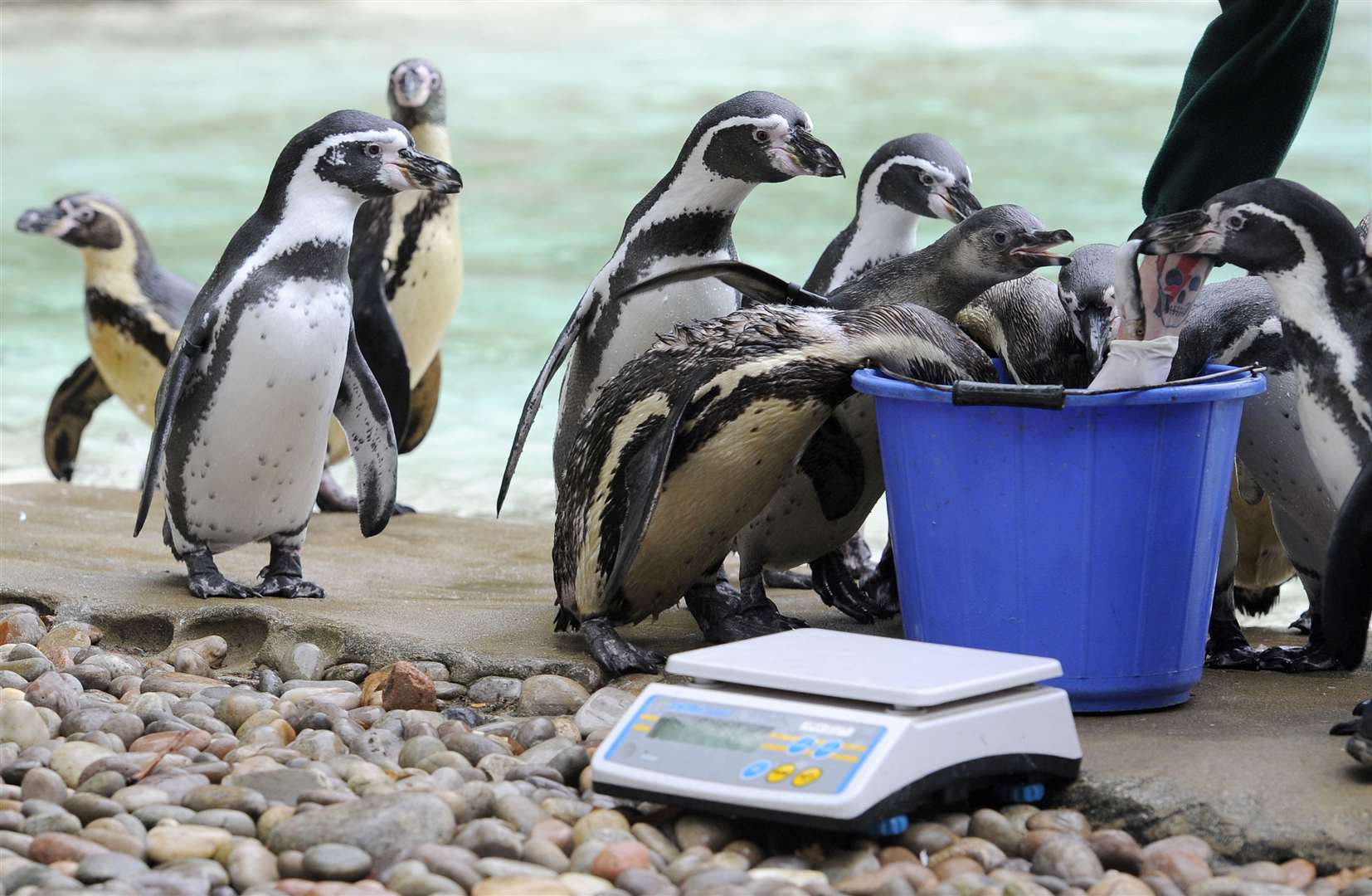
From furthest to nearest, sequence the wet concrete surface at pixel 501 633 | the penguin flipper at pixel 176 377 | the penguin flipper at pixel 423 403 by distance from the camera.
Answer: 1. the penguin flipper at pixel 423 403
2. the penguin flipper at pixel 176 377
3. the wet concrete surface at pixel 501 633

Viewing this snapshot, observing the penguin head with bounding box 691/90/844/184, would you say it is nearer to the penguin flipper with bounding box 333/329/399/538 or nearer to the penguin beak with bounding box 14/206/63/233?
the penguin flipper with bounding box 333/329/399/538

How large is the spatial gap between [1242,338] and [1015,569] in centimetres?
61

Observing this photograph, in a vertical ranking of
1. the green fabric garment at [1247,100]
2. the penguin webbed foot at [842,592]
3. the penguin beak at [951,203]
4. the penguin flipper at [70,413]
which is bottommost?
the penguin flipper at [70,413]

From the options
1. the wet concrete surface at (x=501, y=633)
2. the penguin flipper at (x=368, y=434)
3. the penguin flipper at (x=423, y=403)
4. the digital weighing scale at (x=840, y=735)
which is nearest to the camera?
the digital weighing scale at (x=840, y=735)

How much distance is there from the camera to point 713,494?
251 cm

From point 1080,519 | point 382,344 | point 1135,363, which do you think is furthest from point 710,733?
point 382,344

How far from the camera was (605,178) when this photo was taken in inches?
578

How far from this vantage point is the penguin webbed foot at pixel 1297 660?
255 centimetres

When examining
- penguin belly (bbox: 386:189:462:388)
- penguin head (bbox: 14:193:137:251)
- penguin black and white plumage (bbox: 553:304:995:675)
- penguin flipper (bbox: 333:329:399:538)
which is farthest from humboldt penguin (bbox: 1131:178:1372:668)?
penguin head (bbox: 14:193:137:251)

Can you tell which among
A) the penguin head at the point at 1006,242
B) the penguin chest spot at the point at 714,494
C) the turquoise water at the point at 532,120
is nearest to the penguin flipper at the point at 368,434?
the penguin chest spot at the point at 714,494

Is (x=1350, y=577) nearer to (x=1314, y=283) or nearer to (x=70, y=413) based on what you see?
(x=1314, y=283)

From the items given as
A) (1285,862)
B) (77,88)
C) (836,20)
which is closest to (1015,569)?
(1285,862)

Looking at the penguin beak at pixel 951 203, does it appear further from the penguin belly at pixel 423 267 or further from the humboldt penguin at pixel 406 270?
the penguin belly at pixel 423 267

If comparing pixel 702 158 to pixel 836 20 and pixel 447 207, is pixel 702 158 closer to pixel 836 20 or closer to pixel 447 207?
pixel 447 207
